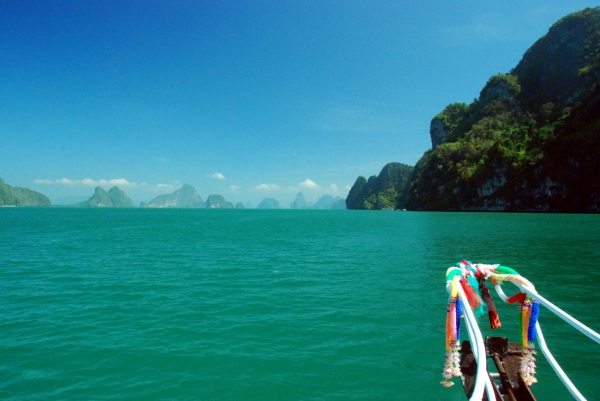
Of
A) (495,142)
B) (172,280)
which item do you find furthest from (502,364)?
(495,142)

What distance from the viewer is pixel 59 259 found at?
30.6 m

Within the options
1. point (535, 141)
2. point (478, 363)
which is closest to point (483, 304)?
point (478, 363)

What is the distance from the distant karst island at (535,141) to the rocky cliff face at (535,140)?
292mm

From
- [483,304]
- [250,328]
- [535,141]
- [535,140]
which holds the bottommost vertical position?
[250,328]

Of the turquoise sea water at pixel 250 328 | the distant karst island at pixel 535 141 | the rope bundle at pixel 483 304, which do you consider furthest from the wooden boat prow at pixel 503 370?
the distant karst island at pixel 535 141

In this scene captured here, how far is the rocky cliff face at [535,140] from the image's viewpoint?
116500 millimetres

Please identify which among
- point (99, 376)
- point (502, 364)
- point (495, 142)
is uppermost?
point (495, 142)

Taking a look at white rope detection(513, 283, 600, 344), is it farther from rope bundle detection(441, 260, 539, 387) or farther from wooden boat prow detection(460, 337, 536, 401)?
wooden boat prow detection(460, 337, 536, 401)

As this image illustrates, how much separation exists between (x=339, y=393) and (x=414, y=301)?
9.67 metres

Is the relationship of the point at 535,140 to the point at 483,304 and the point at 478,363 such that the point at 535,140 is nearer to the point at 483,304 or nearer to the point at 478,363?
the point at 483,304

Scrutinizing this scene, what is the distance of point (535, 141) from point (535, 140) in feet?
A: 2.15

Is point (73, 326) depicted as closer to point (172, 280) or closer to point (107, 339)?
point (107, 339)

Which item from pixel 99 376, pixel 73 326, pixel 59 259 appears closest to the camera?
pixel 99 376

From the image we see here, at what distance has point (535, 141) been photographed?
137250 millimetres
